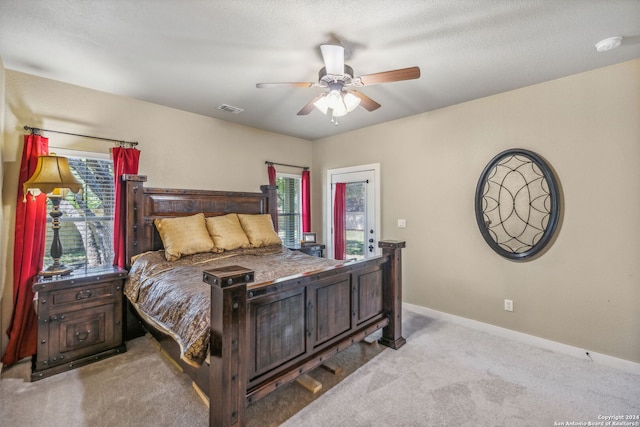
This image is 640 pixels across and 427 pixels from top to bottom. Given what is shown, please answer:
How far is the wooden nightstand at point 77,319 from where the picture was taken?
2348mm

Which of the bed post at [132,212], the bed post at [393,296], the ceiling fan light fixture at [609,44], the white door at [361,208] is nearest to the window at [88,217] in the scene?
the bed post at [132,212]

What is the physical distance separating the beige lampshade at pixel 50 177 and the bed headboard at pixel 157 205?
55 centimetres

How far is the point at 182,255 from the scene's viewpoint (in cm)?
295

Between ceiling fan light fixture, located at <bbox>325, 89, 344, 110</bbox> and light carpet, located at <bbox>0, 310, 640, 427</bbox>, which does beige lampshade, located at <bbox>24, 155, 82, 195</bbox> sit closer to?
light carpet, located at <bbox>0, 310, 640, 427</bbox>

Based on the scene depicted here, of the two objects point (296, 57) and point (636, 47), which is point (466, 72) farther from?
point (296, 57)

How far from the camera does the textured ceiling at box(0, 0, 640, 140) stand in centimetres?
182

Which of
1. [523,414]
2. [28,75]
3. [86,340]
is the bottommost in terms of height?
[523,414]

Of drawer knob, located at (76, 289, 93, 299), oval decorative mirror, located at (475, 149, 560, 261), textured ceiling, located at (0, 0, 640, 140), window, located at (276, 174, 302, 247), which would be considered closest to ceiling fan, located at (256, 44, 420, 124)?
textured ceiling, located at (0, 0, 640, 140)

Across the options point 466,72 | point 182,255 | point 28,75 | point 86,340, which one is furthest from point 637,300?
point 28,75

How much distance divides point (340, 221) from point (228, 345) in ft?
11.1

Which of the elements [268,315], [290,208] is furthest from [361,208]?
[268,315]

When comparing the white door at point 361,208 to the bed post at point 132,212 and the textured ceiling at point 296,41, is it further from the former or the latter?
the bed post at point 132,212

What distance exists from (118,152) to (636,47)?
4.80 m

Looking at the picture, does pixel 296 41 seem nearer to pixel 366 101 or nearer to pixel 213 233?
pixel 366 101
